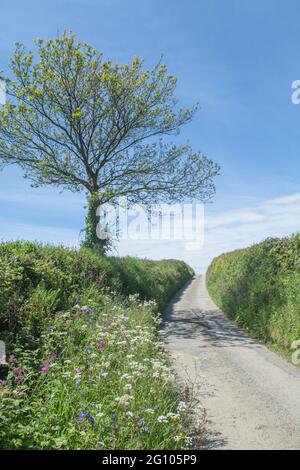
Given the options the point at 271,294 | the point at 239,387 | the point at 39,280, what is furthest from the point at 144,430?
the point at 271,294

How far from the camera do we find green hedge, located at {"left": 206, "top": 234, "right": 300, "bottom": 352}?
13586mm

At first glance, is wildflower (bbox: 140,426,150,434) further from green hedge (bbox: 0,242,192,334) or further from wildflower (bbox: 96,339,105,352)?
green hedge (bbox: 0,242,192,334)

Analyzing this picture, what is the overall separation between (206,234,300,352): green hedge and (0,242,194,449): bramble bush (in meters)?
4.69

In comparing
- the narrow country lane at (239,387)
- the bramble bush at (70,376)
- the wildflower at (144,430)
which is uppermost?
the bramble bush at (70,376)

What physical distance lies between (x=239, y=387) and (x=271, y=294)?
7.33 m

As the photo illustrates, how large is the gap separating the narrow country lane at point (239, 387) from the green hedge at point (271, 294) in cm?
72

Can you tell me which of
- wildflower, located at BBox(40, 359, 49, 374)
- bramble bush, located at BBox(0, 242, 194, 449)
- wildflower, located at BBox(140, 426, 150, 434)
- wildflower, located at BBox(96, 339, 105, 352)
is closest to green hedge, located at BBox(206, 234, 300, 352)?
bramble bush, located at BBox(0, 242, 194, 449)

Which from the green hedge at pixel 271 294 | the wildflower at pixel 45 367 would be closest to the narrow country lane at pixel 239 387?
the green hedge at pixel 271 294

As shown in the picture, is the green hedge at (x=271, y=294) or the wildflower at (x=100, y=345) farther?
the green hedge at (x=271, y=294)

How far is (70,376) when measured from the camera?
7.14 metres

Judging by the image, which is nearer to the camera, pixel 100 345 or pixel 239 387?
pixel 100 345

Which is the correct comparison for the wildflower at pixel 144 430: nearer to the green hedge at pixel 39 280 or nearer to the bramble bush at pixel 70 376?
the bramble bush at pixel 70 376

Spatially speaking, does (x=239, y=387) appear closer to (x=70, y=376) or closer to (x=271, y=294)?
(x=70, y=376)

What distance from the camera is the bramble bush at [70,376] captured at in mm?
5617
